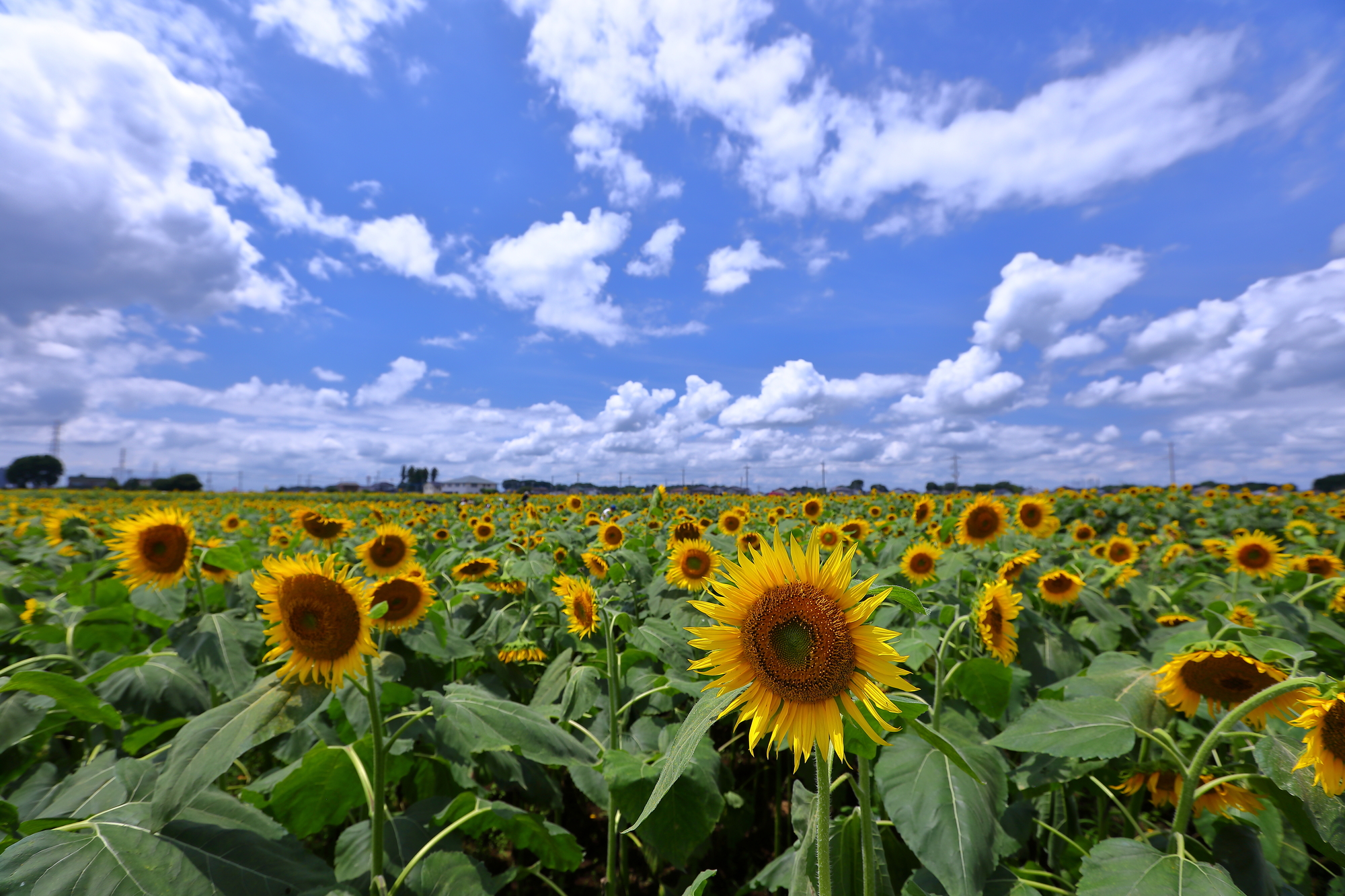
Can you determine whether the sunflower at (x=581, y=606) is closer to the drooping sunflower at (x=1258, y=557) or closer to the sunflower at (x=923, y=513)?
the sunflower at (x=923, y=513)

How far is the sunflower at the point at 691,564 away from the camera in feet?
13.7

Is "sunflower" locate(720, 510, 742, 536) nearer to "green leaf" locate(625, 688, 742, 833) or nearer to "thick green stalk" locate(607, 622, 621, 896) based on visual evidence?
"thick green stalk" locate(607, 622, 621, 896)

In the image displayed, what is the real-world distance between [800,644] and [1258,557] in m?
6.79

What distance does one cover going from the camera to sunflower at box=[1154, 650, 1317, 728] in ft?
6.86

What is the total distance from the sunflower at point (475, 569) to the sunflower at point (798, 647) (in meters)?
4.32

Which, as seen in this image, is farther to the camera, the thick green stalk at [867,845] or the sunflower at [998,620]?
the sunflower at [998,620]

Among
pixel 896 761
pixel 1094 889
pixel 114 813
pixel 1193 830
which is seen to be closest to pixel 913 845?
pixel 896 761

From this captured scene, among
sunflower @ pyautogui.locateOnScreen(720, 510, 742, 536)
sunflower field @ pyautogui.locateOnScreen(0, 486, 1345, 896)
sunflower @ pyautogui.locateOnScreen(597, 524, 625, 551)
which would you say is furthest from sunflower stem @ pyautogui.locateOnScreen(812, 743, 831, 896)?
sunflower @ pyautogui.locateOnScreen(720, 510, 742, 536)

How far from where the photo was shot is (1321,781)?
5.21 feet

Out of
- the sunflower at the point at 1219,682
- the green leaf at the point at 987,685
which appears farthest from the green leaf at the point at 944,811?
the sunflower at the point at 1219,682

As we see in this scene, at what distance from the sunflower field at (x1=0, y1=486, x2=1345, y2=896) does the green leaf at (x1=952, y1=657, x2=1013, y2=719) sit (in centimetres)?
1

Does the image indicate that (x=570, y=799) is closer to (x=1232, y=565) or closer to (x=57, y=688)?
(x=57, y=688)

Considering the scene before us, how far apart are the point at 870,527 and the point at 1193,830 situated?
18.3 ft

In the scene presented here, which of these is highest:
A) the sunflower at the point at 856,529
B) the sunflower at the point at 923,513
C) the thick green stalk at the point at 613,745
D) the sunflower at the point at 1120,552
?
the sunflower at the point at 923,513
